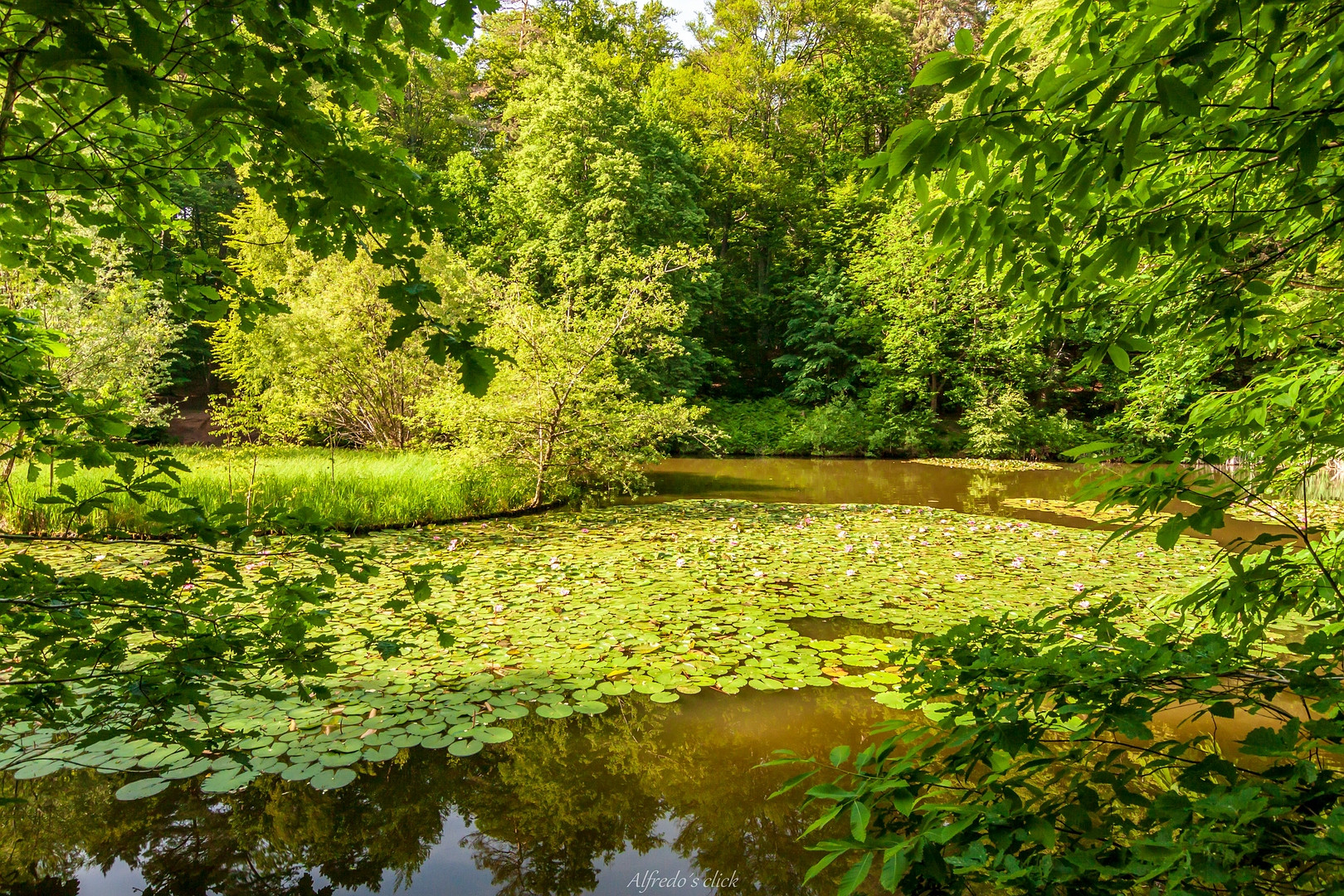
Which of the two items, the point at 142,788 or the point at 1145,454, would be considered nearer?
the point at 1145,454

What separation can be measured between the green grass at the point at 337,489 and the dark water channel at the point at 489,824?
12.0 ft

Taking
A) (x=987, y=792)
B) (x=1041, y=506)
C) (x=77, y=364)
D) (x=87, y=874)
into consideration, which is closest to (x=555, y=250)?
(x=77, y=364)

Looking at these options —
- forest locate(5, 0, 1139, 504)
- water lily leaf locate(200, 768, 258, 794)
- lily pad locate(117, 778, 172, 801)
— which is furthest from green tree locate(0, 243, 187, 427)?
water lily leaf locate(200, 768, 258, 794)

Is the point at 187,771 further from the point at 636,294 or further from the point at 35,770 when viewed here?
the point at 636,294

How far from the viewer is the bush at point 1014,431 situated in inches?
609

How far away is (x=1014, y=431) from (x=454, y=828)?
16.1 m

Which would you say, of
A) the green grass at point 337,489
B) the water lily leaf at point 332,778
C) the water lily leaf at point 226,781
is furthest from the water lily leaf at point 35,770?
the green grass at point 337,489

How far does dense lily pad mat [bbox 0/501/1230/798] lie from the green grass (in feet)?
1.98

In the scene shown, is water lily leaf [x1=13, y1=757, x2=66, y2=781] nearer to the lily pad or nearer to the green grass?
the lily pad

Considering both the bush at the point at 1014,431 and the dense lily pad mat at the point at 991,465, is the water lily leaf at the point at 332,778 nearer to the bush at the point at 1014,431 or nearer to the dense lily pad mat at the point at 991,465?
Answer: the dense lily pad mat at the point at 991,465

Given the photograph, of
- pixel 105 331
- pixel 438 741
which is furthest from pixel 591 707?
pixel 105 331

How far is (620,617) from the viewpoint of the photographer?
4.44m

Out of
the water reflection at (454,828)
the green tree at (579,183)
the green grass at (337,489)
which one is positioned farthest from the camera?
the green tree at (579,183)

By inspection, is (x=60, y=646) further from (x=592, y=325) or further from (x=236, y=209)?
(x=236, y=209)
